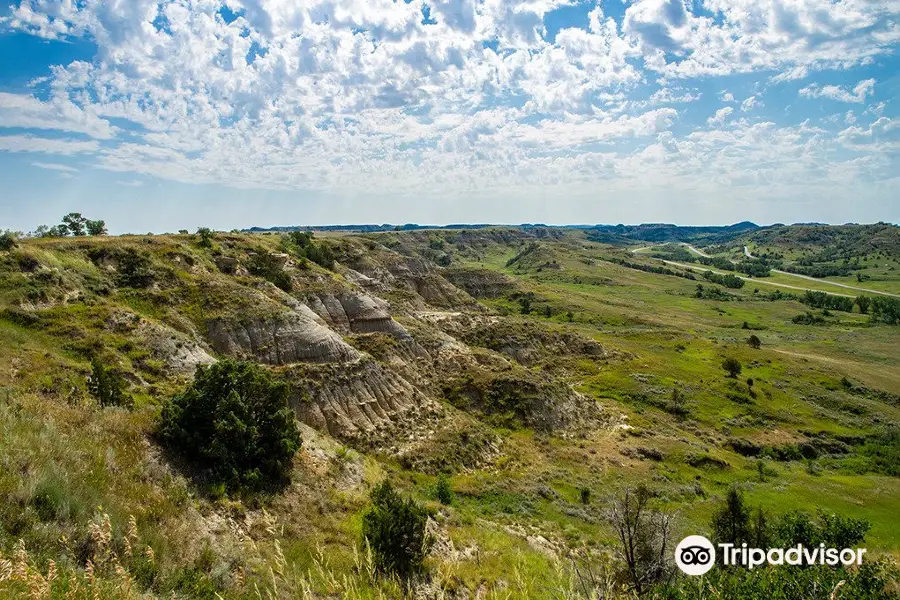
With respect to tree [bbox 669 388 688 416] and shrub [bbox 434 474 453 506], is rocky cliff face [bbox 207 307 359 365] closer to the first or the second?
shrub [bbox 434 474 453 506]

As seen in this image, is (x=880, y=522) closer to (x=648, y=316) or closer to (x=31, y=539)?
(x=31, y=539)

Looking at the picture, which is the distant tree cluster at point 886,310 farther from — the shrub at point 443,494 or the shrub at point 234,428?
the shrub at point 234,428

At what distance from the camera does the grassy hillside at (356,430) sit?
10.3 m

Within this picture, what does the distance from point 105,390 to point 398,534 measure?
1508cm

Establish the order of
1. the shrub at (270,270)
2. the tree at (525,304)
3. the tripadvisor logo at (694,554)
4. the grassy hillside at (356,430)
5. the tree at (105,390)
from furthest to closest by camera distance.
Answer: the tree at (525,304), the shrub at (270,270), the tree at (105,390), the tripadvisor logo at (694,554), the grassy hillside at (356,430)

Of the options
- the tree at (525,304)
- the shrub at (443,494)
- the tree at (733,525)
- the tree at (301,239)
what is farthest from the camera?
the tree at (525,304)

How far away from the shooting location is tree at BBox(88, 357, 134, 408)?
2128 cm

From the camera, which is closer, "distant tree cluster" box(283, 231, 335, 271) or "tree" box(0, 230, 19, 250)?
"tree" box(0, 230, 19, 250)

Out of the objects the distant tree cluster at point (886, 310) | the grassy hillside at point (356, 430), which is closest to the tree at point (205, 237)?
the grassy hillside at point (356, 430)

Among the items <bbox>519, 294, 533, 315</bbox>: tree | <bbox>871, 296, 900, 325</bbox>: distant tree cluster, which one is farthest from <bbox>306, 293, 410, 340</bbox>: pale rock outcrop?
<bbox>871, 296, 900, 325</bbox>: distant tree cluster

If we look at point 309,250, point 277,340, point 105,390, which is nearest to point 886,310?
point 309,250

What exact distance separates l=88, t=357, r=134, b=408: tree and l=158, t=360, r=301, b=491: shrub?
14.1 feet

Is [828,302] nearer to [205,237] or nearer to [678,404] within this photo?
[678,404]

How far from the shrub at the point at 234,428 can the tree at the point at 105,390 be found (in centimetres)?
430
